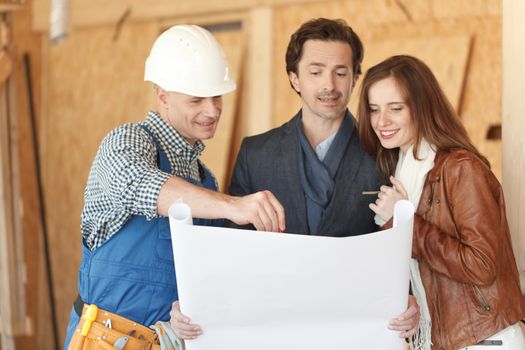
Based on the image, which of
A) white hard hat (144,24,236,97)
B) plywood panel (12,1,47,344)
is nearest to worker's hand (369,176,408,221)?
white hard hat (144,24,236,97)

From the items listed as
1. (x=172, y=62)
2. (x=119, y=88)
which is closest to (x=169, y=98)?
(x=172, y=62)

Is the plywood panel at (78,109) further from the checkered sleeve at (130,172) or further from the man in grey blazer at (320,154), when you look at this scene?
the checkered sleeve at (130,172)

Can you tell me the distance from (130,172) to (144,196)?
96 millimetres

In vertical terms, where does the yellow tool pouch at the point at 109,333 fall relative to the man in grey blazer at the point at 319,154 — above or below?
below

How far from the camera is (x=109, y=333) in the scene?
2.74m

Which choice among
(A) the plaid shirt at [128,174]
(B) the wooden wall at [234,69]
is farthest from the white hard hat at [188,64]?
(B) the wooden wall at [234,69]

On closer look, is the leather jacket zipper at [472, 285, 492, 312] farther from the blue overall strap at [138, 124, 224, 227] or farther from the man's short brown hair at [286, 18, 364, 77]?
the man's short brown hair at [286, 18, 364, 77]

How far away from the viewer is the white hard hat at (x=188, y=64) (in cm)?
289

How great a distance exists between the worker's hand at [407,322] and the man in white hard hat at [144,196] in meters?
0.66

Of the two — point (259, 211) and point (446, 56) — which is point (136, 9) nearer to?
point (446, 56)

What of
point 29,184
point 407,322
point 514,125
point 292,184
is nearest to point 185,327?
point 407,322

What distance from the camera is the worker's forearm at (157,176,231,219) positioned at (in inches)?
93.3

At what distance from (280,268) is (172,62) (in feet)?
3.02

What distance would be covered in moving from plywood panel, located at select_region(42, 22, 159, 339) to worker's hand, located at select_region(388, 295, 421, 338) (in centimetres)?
418
